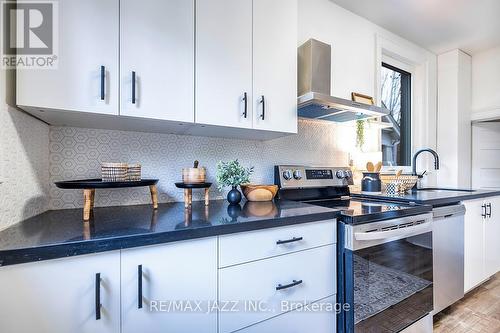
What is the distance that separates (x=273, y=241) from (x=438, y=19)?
2794mm

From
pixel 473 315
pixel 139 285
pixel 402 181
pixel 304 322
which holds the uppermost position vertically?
pixel 402 181

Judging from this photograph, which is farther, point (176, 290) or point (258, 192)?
point (258, 192)

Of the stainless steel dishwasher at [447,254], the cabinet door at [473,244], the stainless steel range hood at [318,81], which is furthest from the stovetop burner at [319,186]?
the cabinet door at [473,244]

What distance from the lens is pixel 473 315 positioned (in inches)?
73.3

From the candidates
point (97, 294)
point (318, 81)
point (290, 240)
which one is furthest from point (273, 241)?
point (318, 81)

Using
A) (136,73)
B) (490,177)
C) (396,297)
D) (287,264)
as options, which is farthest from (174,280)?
(490,177)

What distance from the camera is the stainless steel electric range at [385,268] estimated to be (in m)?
1.22

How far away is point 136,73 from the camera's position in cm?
108

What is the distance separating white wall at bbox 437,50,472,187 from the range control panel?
1812mm

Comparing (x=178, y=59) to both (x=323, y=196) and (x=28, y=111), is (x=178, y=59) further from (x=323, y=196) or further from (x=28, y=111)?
(x=323, y=196)

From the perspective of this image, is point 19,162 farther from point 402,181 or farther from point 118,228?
Answer: point 402,181

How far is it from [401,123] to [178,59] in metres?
2.86

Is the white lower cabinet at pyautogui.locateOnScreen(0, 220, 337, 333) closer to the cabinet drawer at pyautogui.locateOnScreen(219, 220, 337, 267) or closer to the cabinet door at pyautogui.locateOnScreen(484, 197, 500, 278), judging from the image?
the cabinet drawer at pyautogui.locateOnScreen(219, 220, 337, 267)

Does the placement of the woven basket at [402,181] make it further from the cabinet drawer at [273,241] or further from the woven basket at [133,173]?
the woven basket at [133,173]
